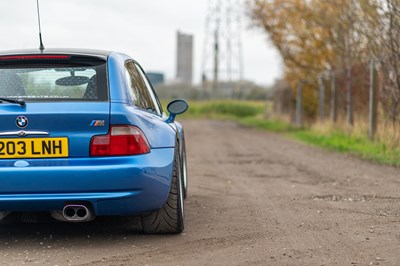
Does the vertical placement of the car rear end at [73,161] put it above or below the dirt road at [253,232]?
above

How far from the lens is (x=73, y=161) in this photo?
200 inches

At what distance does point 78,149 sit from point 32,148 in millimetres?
302

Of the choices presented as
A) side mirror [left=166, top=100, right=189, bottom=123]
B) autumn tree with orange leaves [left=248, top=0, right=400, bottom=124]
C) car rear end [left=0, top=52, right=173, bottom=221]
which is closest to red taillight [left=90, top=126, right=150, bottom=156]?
car rear end [left=0, top=52, right=173, bottom=221]

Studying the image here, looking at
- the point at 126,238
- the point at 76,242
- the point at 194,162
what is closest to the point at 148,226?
the point at 126,238

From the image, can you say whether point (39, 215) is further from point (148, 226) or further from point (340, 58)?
point (340, 58)

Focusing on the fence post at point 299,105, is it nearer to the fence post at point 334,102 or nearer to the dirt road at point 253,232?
the fence post at point 334,102

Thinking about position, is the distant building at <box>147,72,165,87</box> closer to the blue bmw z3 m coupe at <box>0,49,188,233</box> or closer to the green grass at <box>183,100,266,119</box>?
the green grass at <box>183,100,266,119</box>

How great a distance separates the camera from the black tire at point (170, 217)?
5594mm

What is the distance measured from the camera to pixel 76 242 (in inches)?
217

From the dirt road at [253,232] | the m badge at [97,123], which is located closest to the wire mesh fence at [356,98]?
the dirt road at [253,232]

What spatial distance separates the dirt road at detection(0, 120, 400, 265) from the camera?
193 inches

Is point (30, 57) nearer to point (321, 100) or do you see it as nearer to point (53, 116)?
point (53, 116)

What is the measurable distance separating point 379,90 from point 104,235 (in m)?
10.6

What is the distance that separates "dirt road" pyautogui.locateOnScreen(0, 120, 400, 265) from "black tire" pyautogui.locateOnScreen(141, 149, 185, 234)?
6 centimetres
